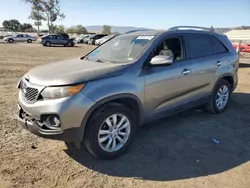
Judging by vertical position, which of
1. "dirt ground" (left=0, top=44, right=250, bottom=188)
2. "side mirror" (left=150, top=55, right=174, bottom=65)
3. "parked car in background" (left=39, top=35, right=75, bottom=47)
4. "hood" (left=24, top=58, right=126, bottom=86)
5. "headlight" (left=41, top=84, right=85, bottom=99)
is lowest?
"dirt ground" (left=0, top=44, right=250, bottom=188)

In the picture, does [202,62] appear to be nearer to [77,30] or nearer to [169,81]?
[169,81]

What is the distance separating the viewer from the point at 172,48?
4.55 m

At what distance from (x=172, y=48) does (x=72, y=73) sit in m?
1.93

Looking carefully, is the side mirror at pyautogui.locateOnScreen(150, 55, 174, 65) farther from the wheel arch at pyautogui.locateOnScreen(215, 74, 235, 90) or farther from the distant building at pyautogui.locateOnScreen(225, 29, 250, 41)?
the distant building at pyautogui.locateOnScreen(225, 29, 250, 41)

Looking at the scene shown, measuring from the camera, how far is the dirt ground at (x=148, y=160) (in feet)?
10.5

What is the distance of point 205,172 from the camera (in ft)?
11.2

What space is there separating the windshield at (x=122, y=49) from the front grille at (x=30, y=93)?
4.22ft

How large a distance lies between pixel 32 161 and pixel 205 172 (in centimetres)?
230

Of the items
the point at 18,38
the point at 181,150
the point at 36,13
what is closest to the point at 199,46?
the point at 181,150

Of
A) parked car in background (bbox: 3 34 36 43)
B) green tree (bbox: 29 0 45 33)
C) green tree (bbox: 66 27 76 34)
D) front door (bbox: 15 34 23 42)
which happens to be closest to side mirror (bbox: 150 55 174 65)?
parked car in background (bbox: 3 34 36 43)

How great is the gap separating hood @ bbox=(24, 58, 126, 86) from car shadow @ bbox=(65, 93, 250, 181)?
1.16 metres

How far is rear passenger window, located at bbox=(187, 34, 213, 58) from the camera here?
4743 mm

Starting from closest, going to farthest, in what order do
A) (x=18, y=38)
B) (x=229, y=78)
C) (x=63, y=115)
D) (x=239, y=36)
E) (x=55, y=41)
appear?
1. (x=63, y=115)
2. (x=229, y=78)
3. (x=239, y=36)
4. (x=55, y=41)
5. (x=18, y=38)

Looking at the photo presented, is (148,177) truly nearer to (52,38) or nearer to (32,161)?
(32,161)
